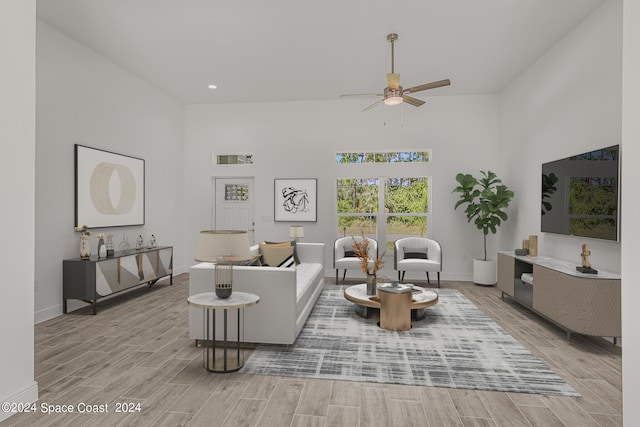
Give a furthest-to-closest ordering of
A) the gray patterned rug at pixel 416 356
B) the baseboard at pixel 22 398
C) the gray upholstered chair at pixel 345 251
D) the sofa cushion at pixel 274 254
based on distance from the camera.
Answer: the gray upholstered chair at pixel 345 251
the sofa cushion at pixel 274 254
the gray patterned rug at pixel 416 356
the baseboard at pixel 22 398

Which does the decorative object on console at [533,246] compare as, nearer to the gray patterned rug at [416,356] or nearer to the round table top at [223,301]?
the gray patterned rug at [416,356]

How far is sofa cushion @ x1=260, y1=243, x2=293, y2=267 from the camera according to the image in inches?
204

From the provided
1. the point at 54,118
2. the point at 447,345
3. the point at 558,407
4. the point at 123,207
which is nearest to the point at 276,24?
the point at 54,118

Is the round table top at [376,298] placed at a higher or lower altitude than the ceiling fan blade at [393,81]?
lower

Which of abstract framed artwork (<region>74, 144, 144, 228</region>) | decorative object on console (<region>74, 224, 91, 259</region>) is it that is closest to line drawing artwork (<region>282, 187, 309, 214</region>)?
abstract framed artwork (<region>74, 144, 144, 228</region>)

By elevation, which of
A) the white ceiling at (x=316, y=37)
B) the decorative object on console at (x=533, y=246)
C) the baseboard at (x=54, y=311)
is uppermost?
the white ceiling at (x=316, y=37)

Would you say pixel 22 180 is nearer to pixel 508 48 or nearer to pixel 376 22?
pixel 376 22

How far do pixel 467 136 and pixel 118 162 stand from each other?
5.89 m

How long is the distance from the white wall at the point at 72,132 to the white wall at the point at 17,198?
2.05 meters

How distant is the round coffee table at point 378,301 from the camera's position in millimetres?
3965

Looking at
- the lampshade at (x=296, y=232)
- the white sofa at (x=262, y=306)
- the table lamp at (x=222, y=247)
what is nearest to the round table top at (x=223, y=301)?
the white sofa at (x=262, y=306)

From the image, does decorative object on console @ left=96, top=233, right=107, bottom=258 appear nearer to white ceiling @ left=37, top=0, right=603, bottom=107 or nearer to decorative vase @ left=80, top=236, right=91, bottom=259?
decorative vase @ left=80, top=236, right=91, bottom=259

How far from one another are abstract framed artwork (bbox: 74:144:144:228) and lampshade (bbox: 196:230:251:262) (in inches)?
111

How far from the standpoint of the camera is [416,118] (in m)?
6.81
